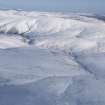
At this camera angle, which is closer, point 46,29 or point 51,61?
point 51,61

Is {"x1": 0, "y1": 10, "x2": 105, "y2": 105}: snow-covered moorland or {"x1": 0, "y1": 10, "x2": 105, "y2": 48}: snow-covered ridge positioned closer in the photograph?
{"x1": 0, "y1": 10, "x2": 105, "y2": 105}: snow-covered moorland

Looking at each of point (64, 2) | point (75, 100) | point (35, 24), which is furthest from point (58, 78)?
point (64, 2)

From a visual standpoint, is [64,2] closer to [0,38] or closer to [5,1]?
[5,1]

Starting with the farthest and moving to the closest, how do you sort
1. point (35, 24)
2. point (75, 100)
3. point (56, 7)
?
point (56, 7) < point (35, 24) < point (75, 100)

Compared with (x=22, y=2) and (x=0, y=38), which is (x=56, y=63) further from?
(x=22, y=2)

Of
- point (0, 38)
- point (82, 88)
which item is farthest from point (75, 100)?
point (0, 38)

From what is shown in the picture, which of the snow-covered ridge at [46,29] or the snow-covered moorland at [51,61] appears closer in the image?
the snow-covered moorland at [51,61]

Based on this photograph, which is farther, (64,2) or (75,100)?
(64,2)

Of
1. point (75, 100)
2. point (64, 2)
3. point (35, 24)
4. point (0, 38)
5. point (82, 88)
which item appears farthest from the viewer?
point (64, 2)
